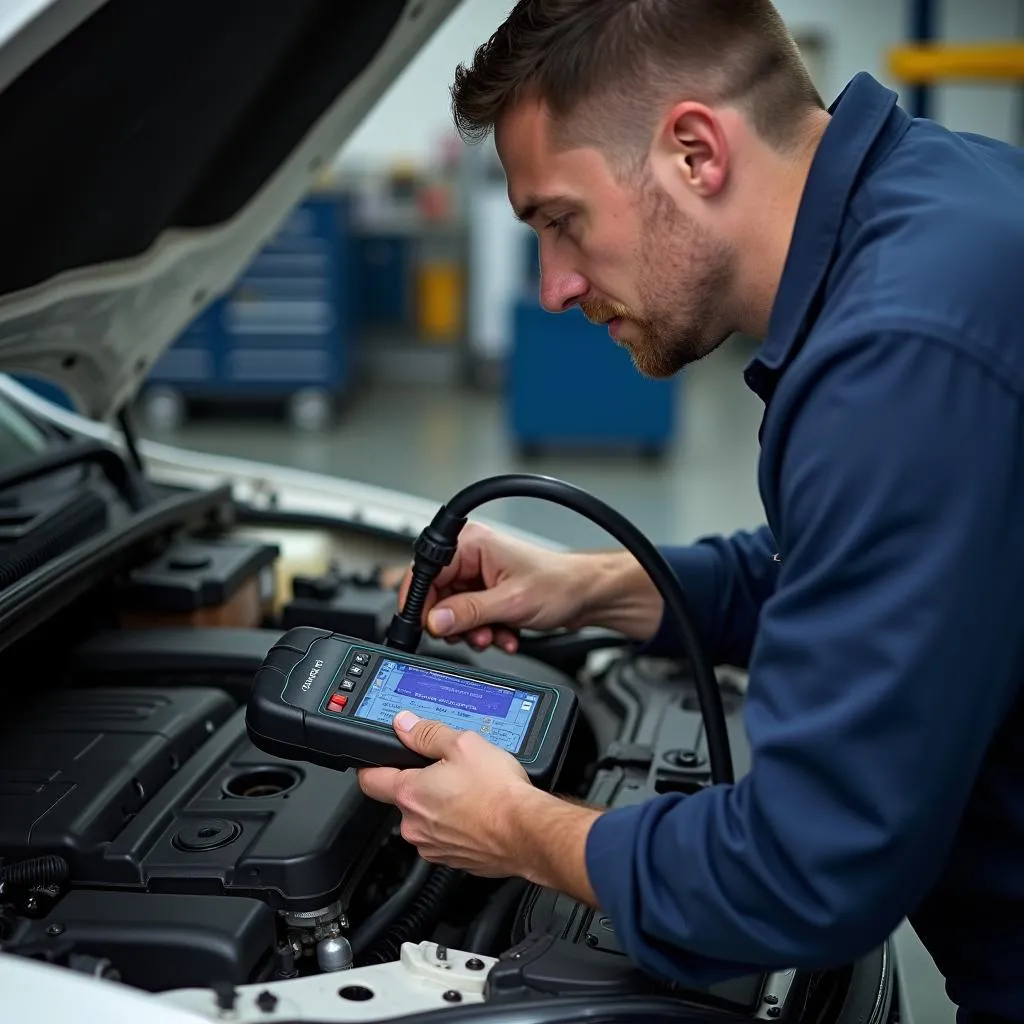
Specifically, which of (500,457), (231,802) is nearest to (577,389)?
(500,457)

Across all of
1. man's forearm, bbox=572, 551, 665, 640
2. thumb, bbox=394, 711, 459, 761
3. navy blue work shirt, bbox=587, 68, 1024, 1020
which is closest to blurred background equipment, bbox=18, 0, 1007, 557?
man's forearm, bbox=572, 551, 665, 640

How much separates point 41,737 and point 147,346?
2.28 feet

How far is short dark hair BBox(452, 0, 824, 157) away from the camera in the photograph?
0.97 metres

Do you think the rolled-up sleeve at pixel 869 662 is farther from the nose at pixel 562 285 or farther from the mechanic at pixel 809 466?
the nose at pixel 562 285

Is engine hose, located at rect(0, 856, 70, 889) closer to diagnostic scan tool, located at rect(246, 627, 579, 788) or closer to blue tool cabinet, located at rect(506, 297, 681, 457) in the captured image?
diagnostic scan tool, located at rect(246, 627, 579, 788)

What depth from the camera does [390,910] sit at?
1201 mm

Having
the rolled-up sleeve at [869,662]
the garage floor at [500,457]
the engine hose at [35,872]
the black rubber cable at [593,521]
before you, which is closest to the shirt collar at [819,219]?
the rolled-up sleeve at [869,662]

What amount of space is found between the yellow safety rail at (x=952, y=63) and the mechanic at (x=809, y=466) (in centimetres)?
447

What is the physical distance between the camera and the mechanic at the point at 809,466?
824 mm

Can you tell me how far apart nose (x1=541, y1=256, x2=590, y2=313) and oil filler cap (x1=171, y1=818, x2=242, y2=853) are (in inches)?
21.6

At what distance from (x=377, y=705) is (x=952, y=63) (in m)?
4.92

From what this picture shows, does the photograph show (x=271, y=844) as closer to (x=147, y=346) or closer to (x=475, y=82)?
(x=475, y=82)

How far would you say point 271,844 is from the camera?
1.12 metres

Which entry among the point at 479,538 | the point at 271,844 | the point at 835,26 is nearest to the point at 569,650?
the point at 479,538
